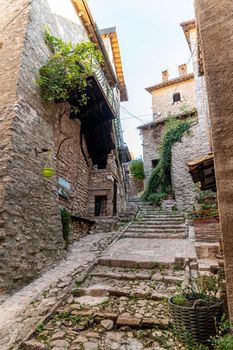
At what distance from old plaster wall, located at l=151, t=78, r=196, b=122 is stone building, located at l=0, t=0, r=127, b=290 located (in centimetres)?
964

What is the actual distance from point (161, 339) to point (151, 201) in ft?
35.6

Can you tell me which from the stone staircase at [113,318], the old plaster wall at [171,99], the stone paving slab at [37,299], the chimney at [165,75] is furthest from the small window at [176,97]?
the stone staircase at [113,318]

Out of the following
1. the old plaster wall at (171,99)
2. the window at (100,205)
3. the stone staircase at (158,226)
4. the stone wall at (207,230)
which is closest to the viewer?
the stone wall at (207,230)

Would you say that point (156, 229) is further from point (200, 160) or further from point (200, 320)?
point (200, 320)

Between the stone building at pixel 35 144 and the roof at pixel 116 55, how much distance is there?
4470mm

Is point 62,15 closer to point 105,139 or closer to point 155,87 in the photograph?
point 105,139

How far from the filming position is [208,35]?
7.22 ft

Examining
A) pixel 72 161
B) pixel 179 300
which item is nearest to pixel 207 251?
pixel 179 300

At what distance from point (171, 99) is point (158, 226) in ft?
40.3

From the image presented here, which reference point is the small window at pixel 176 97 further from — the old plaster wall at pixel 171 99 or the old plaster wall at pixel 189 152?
the old plaster wall at pixel 189 152

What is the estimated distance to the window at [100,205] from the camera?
993 cm

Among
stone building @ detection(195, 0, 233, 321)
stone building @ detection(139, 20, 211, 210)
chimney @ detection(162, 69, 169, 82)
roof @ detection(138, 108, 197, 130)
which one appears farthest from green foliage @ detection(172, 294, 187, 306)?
chimney @ detection(162, 69, 169, 82)

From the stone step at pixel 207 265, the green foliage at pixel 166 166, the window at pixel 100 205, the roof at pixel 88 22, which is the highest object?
the roof at pixel 88 22

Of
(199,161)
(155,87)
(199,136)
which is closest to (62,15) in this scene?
(199,161)
